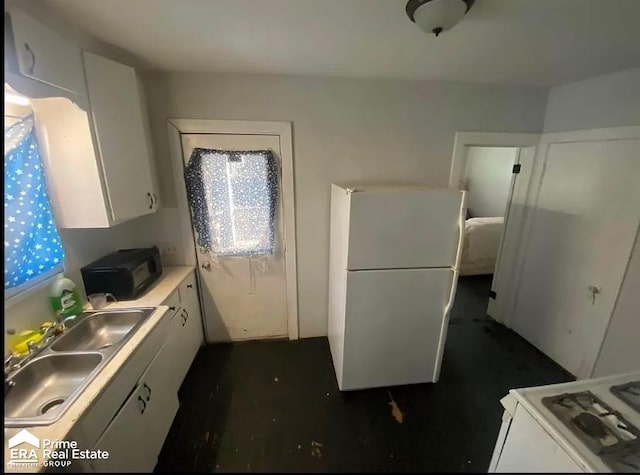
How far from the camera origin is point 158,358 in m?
1.43

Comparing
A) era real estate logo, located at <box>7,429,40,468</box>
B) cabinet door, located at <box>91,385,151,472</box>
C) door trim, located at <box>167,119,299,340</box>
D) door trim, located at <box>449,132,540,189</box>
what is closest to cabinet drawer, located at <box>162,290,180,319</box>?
door trim, located at <box>167,119,299,340</box>

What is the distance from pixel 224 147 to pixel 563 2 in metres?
1.88

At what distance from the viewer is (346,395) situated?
184 centimetres

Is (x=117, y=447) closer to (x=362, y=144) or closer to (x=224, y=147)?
(x=224, y=147)

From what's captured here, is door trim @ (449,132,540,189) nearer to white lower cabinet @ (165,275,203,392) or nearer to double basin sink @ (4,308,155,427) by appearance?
white lower cabinet @ (165,275,203,392)

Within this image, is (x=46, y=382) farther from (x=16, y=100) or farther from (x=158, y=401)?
(x=16, y=100)

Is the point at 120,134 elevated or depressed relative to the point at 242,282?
elevated

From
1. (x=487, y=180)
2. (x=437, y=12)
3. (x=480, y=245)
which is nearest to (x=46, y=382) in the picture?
(x=437, y=12)

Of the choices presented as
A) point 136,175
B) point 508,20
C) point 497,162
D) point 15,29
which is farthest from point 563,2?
point 497,162

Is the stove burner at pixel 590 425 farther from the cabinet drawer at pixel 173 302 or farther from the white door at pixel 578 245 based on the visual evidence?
the cabinet drawer at pixel 173 302

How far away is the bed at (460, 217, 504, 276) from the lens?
3488 mm

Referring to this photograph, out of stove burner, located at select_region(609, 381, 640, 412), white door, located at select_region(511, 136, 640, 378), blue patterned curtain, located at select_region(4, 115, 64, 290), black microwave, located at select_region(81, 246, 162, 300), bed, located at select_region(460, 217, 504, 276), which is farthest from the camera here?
bed, located at select_region(460, 217, 504, 276)

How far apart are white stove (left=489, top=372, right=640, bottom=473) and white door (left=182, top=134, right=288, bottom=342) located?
1.72 meters

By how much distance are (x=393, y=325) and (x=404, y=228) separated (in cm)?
66
